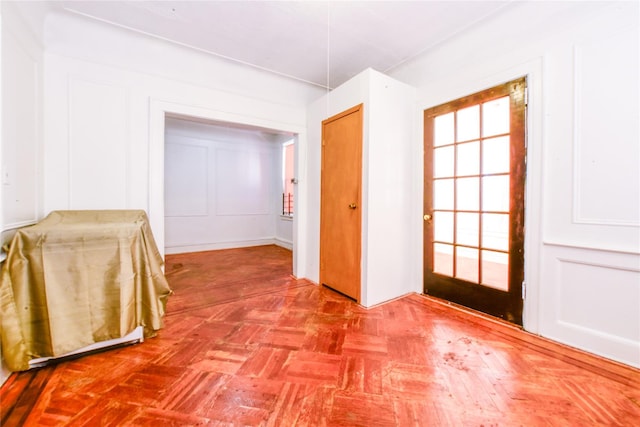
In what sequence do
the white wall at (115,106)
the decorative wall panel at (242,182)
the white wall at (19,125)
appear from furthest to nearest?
the decorative wall panel at (242,182) → the white wall at (115,106) → the white wall at (19,125)

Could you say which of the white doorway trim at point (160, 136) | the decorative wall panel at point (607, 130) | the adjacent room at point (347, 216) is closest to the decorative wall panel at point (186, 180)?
the adjacent room at point (347, 216)

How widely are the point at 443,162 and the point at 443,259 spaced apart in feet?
3.52

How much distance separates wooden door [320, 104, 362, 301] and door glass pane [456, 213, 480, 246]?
3.39 ft

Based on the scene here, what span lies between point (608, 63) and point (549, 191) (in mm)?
937

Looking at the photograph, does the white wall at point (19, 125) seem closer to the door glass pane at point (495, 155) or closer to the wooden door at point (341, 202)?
the wooden door at point (341, 202)

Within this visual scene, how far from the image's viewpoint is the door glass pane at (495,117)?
2.31m

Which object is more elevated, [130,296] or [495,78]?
[495,78]

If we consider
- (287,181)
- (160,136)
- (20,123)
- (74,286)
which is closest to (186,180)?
(287,181)

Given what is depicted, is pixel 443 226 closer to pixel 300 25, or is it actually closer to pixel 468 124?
pixel 468 124

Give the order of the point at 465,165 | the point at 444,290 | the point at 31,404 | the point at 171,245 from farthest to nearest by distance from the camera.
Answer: the point at 171,245 → the point at 444,290 → the point at 465,165 → the point at 31,404

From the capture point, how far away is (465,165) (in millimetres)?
2594

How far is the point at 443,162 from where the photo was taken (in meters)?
2.78

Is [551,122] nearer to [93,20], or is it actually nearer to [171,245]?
[93,20]

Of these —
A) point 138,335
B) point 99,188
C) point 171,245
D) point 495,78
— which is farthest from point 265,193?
point 495,78
